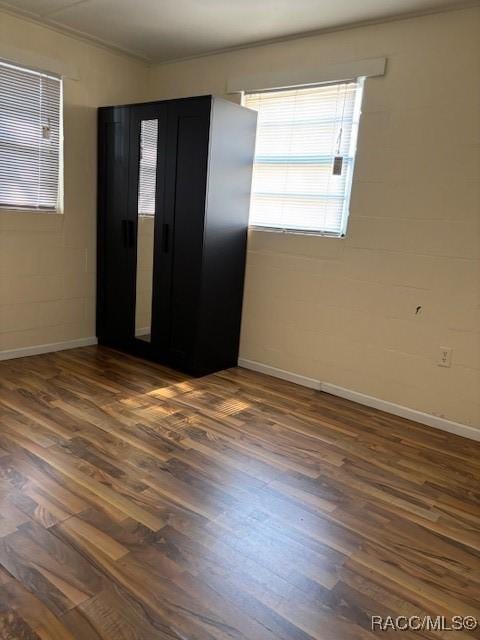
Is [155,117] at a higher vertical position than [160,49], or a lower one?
lower

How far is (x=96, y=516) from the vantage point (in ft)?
6.27

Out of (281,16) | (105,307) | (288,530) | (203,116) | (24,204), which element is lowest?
(288,530)

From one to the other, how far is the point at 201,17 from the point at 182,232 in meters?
1.42

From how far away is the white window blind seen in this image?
357cm

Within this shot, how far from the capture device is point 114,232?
3.95 meters

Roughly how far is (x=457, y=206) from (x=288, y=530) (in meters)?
2.11

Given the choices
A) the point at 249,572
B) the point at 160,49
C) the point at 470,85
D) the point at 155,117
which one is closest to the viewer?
the point at 249,572

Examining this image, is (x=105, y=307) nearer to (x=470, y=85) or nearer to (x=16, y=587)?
(x=16, y=587)

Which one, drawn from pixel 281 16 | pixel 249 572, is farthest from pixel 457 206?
pixel 249 572

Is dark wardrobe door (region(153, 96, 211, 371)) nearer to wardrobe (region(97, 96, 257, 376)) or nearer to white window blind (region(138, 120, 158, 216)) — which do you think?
wardrobe (region(97, 96, 257, 376))

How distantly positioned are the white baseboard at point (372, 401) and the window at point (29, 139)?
2091 millimetres

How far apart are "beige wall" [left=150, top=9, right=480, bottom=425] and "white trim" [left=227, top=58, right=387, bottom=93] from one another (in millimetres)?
50

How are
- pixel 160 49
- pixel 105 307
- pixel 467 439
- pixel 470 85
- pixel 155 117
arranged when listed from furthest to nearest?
pixel 105 307 < pixel 160 49 < pixel 155 117 < pixel 467 439 < pixel 470 85

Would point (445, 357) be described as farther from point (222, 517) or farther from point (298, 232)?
point (222, 517)
